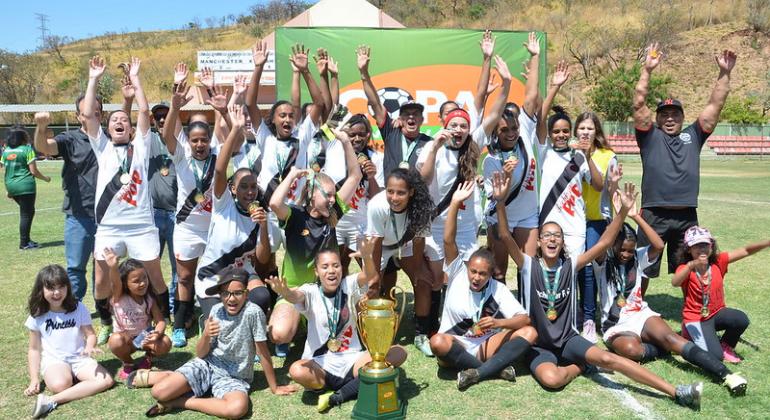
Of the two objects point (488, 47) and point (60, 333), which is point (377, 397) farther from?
point (488, 47)

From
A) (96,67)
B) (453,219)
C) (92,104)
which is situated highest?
(96,67)

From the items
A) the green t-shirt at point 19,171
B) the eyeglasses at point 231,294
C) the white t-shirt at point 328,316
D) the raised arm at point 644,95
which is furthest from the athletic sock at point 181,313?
the green t-shirt at point 19,171

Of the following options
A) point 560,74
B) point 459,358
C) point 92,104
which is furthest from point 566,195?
point 92,104

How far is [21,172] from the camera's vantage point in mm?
10406

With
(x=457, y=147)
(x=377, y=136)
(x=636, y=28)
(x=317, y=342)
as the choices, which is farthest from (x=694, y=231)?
(x=636, y=28)

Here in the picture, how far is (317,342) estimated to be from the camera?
4418 millimetres

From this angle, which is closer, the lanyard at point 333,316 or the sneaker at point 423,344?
the lanyard at point 333,316

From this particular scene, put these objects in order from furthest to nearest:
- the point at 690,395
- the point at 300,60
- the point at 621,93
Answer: the point at 621,93 < the point at 300,60 < the point at 690,395

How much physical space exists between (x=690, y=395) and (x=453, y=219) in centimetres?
197

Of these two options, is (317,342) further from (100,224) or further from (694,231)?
(694,231)

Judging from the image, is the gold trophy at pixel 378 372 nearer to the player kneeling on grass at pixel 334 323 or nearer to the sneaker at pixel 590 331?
the player kneeling on grass at pixel 334 323

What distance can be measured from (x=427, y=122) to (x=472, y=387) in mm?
7506

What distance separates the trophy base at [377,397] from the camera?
384 centimetres

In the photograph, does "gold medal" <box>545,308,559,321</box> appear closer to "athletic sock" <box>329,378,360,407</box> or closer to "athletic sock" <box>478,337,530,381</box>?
"athletic sock" <box>478,337,530,381</box>
